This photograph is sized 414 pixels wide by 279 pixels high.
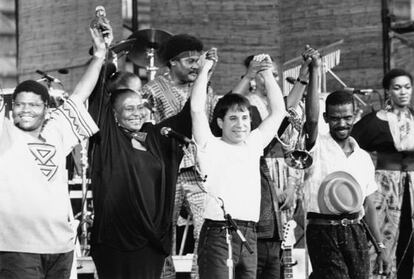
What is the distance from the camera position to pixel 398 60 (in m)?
11.2

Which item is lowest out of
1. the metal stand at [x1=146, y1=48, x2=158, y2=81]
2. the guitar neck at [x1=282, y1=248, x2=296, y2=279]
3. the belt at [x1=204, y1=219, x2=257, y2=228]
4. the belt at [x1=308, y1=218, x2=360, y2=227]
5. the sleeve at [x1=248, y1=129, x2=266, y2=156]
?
the guitar neck at [x1=282, y1=248, x2=296, y2=279]

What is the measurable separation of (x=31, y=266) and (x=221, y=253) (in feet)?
4.02

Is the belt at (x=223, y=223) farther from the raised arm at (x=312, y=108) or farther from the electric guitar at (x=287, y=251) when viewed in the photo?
the electric guitar at (x=287, y=251)

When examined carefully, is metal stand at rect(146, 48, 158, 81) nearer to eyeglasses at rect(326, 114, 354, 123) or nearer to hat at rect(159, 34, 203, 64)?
hat at rect(159, 34, 203, 64)

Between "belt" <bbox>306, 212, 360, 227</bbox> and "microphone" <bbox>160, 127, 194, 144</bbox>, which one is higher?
"microphone" <bbox>160, 127, 194, 144</bbox>

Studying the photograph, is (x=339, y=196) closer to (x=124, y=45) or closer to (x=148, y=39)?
(x=124, y=45)

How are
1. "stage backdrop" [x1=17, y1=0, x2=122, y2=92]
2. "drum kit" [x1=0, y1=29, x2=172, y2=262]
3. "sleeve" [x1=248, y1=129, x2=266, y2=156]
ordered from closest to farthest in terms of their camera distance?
"sleeve" [x1=248, y1=129, x2=266, y2=156] < "drum kit" [x1=0, y1=29, x2=172, y2=262] < "stage backdrop" [x1=17, y1=0, x2=122, y2=92]

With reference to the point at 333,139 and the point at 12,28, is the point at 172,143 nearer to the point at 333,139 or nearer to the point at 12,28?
the point at 333,139

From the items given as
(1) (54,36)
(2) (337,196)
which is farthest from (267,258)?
(1) (54,36)

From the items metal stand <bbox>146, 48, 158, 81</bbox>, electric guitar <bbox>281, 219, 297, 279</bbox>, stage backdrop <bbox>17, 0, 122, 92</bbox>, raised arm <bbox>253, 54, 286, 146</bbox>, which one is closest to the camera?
raised arm <bbox>253, 54, 286, 146</bbox>

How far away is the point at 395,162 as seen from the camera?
25.9ft

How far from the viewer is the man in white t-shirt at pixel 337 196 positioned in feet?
21.3

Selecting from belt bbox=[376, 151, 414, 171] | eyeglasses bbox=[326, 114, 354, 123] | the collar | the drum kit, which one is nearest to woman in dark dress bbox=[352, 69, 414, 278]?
belt bbox=[376, 151, 414, 171]

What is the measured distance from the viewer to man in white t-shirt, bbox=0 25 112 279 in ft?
17.4
